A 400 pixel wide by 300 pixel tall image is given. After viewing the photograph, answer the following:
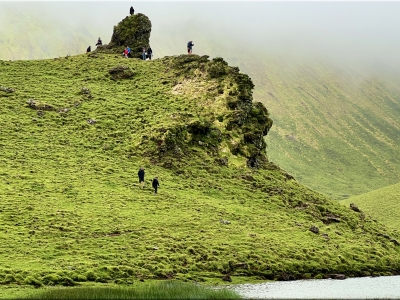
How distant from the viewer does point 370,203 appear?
194m

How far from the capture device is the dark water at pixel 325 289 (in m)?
52.3

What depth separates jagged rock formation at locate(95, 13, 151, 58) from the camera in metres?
151

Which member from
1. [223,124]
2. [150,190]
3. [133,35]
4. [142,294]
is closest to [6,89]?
[133,35]

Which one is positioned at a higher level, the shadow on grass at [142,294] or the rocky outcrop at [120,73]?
the rocky outcrop at [120,73]

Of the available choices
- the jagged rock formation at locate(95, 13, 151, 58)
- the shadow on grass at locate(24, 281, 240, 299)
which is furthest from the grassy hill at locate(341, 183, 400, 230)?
the shadow on grass at locate(24, 281, 240, 299)

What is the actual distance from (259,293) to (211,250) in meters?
15.4

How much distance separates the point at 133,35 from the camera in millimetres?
151625

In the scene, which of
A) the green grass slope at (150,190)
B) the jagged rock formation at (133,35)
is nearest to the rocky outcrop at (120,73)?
the green grass slope at (150,190)

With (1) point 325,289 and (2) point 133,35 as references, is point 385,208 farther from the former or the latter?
(1) point 325,289

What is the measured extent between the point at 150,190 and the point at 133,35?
6996 centimetres

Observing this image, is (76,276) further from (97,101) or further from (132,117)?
(97,101)

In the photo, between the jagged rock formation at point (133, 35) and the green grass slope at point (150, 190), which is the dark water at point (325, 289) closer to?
the green grass slope at point (150, 190)

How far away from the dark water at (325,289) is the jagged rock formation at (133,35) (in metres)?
95.3

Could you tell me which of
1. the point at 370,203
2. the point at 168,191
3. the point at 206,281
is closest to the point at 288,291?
the point at 206,281
